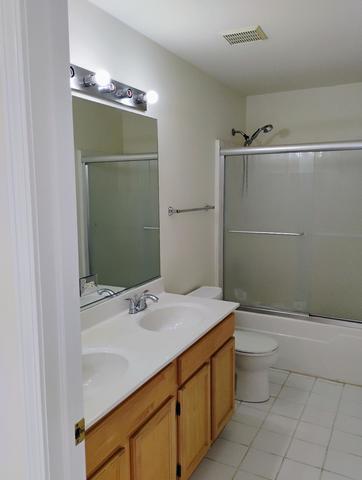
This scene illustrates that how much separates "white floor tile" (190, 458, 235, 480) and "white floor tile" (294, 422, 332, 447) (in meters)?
0.54

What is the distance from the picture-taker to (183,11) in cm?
204

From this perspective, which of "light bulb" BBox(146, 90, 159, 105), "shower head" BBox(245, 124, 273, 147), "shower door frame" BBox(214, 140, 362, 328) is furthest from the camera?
"shower head" BBox(245, 124, 273, 147)

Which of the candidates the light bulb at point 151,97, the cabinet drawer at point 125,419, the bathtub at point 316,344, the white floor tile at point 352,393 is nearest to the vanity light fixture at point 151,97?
the light bulb at point 151,97

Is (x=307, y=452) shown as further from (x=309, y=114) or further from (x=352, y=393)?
(x=309, y=114)

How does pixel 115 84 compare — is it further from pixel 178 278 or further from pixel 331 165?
pixel 331 165

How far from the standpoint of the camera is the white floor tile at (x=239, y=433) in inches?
93.7

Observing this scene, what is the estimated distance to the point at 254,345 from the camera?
2.80 meters

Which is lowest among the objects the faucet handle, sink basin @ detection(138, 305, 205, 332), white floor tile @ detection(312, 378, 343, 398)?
white floor tile @ detection(312, 378, 343, 398)

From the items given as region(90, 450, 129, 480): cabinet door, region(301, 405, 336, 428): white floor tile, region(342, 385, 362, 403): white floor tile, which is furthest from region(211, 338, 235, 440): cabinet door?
region(342, 385, 362, 403): white floor tile

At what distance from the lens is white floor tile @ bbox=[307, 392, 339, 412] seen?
8.99ft

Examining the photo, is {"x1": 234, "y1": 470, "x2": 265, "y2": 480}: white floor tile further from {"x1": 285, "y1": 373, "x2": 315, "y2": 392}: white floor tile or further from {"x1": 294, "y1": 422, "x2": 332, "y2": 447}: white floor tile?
{"x1": 285, "y1": 373, "x2": 315, "y2": 392}: white floor tile

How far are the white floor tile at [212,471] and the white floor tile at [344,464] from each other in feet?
1.75

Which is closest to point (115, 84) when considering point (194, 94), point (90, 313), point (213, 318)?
point (194, 94)

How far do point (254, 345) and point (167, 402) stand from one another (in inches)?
49.6
